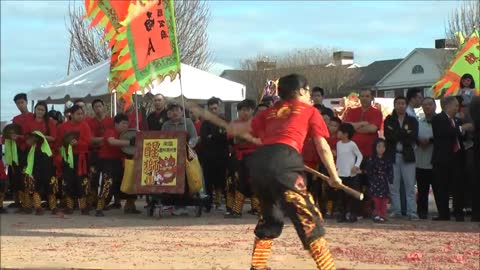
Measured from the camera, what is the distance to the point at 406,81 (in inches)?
2362

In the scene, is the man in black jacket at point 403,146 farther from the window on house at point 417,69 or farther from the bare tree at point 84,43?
the window on house at point 417,69

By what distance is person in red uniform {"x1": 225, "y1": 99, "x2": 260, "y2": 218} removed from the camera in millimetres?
12969

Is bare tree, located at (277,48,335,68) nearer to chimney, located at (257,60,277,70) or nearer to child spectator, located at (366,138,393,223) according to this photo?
chimney, located at (257,60,277,70)

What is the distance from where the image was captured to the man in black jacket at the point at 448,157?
1277cm

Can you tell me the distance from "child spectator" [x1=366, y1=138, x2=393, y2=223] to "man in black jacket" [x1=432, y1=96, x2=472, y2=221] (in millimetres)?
809

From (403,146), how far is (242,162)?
2621 millimetres

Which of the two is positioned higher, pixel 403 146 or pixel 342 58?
pixel 342 58

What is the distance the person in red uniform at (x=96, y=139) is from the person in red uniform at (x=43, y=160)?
0.68 metres

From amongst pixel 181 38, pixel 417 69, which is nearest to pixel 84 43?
pixel 181 38

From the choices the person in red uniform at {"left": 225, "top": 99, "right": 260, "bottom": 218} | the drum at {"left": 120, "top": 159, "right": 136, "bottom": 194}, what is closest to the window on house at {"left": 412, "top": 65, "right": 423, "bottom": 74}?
the person in red uniform at {"left": 225, "top": 99, "right": 260, "bottom": 218}

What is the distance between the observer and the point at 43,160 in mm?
14109

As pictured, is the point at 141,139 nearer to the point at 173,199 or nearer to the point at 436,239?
the point at 173,199

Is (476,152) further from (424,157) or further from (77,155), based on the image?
(77,155)

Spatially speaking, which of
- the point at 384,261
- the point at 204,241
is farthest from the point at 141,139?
the point at 384,261
